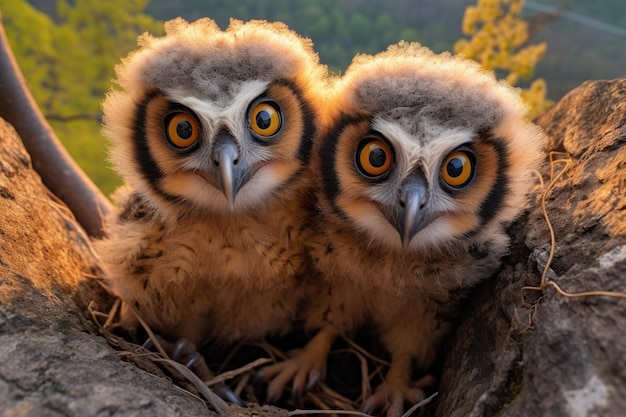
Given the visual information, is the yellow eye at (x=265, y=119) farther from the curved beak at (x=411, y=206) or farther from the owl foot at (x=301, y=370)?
the owl foot at (x=301, y=370)

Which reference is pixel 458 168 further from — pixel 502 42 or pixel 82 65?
pixel 82 65

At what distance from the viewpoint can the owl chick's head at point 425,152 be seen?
1.42 metres

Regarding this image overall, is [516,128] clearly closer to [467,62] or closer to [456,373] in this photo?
[467,62]

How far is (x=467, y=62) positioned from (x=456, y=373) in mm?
967

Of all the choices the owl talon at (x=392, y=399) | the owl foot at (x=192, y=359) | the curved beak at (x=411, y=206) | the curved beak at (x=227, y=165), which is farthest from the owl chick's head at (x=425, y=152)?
the owl foot at (x=192, y=359)

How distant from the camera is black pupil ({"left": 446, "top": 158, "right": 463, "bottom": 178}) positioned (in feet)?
4.80

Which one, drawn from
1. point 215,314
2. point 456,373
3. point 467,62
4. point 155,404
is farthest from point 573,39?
point 155,404

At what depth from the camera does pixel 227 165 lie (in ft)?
4.59

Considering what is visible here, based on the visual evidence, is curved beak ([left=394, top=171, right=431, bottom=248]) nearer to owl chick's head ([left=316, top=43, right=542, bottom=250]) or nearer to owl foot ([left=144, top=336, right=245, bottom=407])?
owl chick's head ([left=316, top=43, right=542, bottom=250])

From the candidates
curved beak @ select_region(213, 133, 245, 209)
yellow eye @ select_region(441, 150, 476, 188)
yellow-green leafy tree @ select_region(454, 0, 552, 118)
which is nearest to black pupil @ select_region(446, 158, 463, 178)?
yellow eye @ select_region(441, 150, 476, 188)

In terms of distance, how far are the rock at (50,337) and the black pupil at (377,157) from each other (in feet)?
2.59

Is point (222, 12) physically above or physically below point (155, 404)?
above

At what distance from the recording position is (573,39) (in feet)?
10.9

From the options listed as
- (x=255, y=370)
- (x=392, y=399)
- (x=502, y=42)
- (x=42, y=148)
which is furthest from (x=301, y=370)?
(x=502, y=42)
